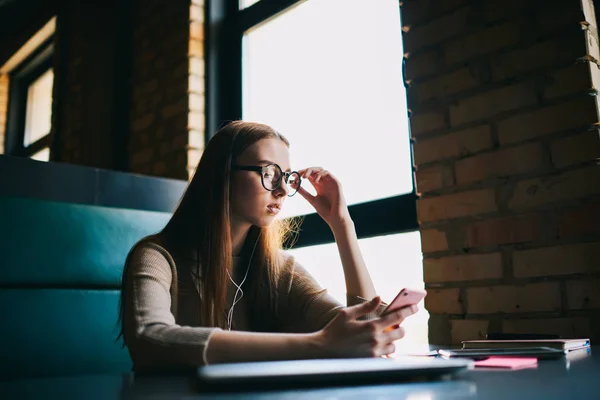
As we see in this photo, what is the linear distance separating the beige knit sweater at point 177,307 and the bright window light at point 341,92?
1.21 ft

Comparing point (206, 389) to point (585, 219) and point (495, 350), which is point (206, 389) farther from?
point (585, 219)

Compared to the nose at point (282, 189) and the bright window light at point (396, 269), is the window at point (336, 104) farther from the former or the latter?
the nose at point (282, 189)

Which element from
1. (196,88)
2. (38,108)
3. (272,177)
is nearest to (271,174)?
(272,177)

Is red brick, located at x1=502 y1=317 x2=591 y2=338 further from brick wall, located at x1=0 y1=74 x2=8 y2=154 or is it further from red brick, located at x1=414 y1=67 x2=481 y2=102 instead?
brick wall, located at x1=0 y1=74 x2=8 y2=154

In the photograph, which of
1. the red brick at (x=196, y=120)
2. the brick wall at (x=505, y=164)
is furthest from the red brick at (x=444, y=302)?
the red brick at (x=196, y=120)

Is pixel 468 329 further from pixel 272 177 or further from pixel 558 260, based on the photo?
pixel 272 177

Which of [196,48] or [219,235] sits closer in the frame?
[219,235]

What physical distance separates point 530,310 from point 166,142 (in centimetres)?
190

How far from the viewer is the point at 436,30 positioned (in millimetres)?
1594

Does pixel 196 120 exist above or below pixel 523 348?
above

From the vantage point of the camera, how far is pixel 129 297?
1.04 meters

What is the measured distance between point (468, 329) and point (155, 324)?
92cm

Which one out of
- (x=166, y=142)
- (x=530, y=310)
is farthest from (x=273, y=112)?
(x=530, y=310)

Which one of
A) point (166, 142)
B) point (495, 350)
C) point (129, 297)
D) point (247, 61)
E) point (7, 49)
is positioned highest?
point (7, 49)
